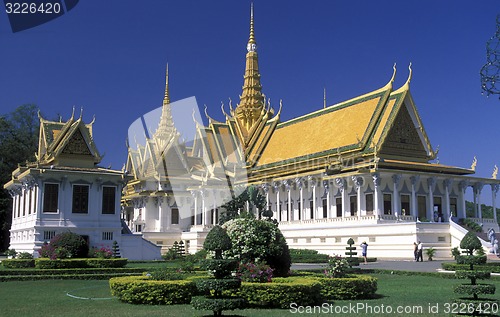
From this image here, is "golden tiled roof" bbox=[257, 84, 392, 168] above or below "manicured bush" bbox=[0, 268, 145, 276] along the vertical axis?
above

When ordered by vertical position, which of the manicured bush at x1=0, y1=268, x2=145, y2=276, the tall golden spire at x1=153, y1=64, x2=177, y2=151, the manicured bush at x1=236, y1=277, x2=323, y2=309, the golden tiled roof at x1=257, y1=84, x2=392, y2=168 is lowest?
the manicured bush at x1=236, y1=277, x2=323, y2=309

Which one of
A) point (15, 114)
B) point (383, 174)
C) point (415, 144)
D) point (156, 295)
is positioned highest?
point (15, 114)

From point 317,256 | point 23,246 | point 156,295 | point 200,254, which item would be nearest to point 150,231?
point 23,246

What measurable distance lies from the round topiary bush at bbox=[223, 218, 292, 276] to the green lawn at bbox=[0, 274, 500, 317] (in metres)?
2.37

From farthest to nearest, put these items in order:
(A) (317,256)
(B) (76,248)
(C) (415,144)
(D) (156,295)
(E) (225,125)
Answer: (E) (225,125) → (C) (415,144) → (A) (317,256) → (B) (76,248) → (D) (156,295)

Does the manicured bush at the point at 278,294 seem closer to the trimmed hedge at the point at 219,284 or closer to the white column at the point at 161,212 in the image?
the trimmed hedge at the point at 219,284

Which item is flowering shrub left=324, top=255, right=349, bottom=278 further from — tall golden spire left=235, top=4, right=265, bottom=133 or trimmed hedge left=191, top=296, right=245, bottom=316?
tall golden spire left=235, top=4, right=265, bottom=133

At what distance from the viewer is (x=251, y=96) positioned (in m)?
58.2

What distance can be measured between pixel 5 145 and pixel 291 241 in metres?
24.9

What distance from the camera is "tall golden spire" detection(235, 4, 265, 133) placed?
186 ft

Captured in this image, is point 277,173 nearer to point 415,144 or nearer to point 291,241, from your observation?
point 291,241

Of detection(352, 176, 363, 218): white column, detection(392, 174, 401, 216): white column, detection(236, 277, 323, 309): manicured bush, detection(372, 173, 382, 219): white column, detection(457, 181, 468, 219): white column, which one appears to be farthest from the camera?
detection(457, 181, 468, 219): white column

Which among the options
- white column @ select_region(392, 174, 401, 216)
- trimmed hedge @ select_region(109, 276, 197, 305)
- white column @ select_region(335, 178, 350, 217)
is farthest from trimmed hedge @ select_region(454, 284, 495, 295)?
white column @ select_region(335, 178, 350, 217)

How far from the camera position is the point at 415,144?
3916cm
